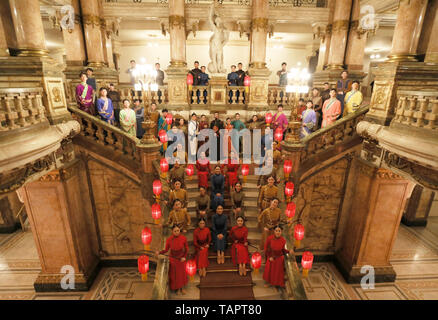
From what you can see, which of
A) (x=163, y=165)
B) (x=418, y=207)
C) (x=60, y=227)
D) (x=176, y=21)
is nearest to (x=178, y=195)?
(x=163, y=165)

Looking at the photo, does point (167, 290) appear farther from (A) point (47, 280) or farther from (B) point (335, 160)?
(B) point (335, 160)

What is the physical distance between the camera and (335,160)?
7.30 m

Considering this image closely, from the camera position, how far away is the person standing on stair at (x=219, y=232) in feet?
21.3

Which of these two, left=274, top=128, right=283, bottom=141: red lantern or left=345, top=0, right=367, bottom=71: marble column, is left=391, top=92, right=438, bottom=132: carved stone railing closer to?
left=274, top=128, right=283, bottom=141: red lantern

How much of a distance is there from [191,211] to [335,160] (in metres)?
4.64

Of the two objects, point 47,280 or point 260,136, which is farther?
point 260,136

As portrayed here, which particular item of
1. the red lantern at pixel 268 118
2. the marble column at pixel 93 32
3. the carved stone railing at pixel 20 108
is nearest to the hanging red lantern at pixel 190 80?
the red lantern at pixel 268 118

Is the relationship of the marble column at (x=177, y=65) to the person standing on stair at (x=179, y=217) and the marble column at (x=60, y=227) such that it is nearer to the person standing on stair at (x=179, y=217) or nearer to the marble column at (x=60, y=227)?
the marble column at (x=60, y=227)

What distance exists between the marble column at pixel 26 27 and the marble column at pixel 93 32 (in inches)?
221

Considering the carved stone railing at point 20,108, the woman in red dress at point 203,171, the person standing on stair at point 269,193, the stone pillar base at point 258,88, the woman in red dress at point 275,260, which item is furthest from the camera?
the stone pillar base at point 258,88

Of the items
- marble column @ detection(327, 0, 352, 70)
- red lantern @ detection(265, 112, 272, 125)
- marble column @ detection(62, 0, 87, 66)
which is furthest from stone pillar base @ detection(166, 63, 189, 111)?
marble column @ detection(327, 0, 352, 70)

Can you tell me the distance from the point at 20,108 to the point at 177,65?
764 cm

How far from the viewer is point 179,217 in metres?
6.48
